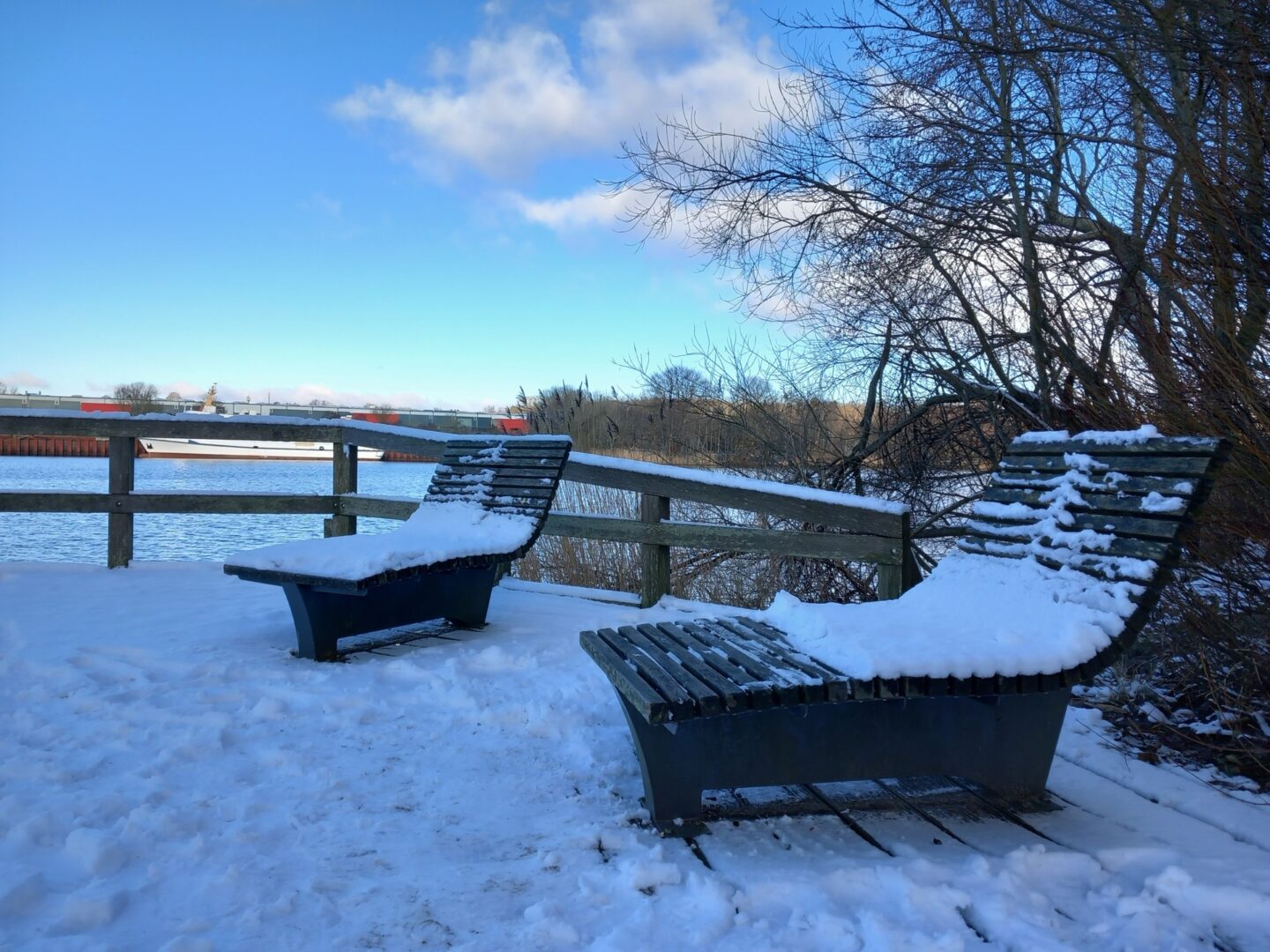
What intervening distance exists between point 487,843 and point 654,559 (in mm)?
3181

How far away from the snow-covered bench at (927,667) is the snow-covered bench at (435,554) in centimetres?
159

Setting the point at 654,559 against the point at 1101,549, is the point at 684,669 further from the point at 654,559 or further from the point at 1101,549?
the point at 654,559

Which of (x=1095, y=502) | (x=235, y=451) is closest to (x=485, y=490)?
(x=1095, y=502)

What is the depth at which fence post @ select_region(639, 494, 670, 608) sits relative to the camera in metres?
5.46

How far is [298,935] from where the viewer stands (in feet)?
6.18

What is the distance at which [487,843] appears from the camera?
2379 mm

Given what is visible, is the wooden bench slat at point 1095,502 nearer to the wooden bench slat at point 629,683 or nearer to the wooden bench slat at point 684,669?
the wooden bench slat at point 684,669

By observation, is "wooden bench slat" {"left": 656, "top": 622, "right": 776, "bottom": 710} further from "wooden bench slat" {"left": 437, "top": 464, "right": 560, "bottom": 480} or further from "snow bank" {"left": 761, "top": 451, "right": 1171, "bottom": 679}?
"wooden bench slat" {"left": 437, "top": 464, "right": 560, "bottom": 480}

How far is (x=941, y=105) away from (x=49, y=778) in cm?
605

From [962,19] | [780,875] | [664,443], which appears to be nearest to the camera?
[780,875]

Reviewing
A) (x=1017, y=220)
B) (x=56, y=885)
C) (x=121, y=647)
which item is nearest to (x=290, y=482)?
(x=121, y=647)

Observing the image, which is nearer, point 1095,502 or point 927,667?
point 927,667

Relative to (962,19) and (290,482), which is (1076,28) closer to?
(962,19)

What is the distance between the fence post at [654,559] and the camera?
546 cm
